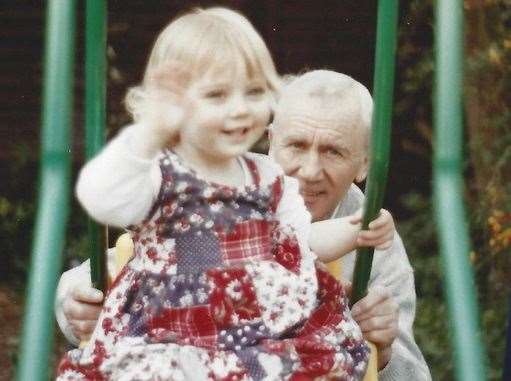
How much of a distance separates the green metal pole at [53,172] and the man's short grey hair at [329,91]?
77 cm

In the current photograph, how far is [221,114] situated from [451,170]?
384 millimetres

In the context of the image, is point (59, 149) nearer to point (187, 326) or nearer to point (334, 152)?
point (187, 326)

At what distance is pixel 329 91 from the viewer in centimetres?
293

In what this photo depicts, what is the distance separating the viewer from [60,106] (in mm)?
2199

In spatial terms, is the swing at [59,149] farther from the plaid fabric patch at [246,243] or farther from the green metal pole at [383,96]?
the plaid fabric patch at [246,243]

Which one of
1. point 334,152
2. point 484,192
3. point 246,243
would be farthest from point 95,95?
point 484,192

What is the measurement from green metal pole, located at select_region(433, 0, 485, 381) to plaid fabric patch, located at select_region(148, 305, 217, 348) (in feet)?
1.24

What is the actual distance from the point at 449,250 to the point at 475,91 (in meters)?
2.79

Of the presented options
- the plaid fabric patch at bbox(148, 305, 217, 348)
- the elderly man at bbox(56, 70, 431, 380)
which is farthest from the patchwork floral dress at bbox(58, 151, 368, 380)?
the elderly man at bbox(56, 70, 431, 380)

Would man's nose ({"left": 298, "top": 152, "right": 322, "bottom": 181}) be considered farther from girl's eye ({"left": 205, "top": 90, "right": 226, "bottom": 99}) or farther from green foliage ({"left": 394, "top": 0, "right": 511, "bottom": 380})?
green foliage ({"left": 394, "top": 0, "right": 511, "bottom": 380})

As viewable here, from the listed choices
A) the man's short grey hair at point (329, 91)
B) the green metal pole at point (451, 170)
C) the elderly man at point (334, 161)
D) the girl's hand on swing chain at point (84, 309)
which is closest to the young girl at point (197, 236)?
the green metal pole at point (451, 170)

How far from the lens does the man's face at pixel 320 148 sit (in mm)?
2836

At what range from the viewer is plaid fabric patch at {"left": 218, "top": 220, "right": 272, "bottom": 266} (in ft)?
6.92

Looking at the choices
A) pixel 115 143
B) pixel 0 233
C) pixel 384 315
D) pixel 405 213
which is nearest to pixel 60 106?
pixel 115 143
